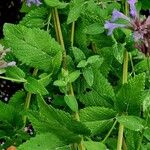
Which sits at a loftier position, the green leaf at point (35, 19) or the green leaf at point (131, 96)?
the green leaf at point (35, 19)

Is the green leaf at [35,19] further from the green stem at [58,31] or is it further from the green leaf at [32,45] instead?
the green leaf at [32,45]

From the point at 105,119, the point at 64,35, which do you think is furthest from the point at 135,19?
the point at 64,35

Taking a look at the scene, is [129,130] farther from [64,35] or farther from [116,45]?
[64,35]

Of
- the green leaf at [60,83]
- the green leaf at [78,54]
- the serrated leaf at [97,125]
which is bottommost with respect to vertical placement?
the serrated leaf at [97,125]

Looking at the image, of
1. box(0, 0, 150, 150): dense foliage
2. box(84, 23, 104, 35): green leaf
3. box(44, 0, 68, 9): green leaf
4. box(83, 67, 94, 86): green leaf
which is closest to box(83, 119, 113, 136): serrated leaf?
box(0, 0, 150, 150): dense foliage

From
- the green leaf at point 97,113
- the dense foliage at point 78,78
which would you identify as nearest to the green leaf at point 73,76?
the dense foliage at point 78,78

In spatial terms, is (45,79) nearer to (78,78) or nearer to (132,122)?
(78,78)

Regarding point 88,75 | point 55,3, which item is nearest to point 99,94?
point 88,75

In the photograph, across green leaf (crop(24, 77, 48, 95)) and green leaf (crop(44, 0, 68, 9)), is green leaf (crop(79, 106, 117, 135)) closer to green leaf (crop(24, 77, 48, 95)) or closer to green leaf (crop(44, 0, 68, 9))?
green leaf (crop(24, 77, 48, 95))
